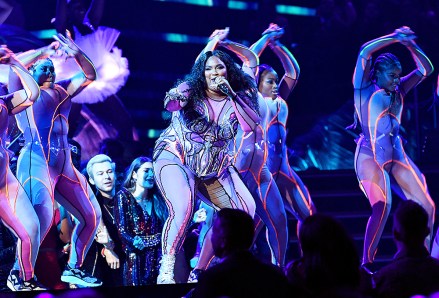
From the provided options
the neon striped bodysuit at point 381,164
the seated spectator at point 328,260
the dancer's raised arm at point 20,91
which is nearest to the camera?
the seated spectator at point 328,260

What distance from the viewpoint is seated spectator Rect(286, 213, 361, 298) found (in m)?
2.86

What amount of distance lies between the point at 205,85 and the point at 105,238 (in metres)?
1.69

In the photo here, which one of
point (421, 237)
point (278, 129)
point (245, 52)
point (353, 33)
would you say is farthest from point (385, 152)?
point (421, 237)

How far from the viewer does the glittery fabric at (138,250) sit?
263 inches

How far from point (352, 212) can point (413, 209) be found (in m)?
5.44

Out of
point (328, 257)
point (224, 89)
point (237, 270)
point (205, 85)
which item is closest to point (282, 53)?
point (205, 85)

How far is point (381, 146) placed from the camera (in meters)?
7.27

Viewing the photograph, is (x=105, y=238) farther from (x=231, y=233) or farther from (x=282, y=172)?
(x=231, y=233)

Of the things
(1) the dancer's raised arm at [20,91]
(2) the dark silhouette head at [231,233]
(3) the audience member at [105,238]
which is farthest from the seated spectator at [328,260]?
(3) the audience member at [105,238]

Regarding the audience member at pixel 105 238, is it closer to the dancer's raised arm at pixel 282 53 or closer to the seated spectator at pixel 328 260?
the dancer's raised arm at pixel 282 53

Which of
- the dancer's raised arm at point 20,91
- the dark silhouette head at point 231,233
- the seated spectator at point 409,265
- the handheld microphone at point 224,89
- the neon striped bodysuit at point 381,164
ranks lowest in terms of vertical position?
the seated spectator at point 409,265

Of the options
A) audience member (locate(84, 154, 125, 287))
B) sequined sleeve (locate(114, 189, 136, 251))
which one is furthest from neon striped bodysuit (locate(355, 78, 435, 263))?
audience member (locate(84, 154, 125, 287))

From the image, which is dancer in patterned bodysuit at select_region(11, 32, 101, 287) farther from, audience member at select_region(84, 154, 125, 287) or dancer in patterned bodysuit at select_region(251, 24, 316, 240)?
dancer in patterned bodysuit at select_region(251, 24, 316, 240)

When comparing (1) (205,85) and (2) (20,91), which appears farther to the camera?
(2) (20,91)
